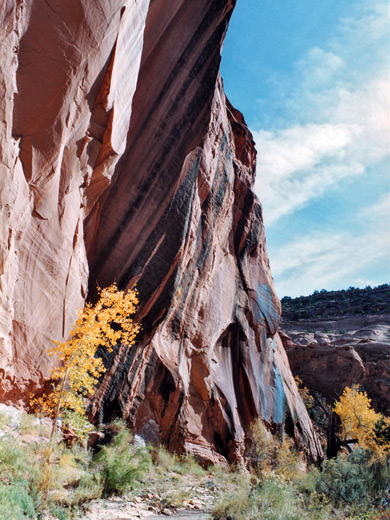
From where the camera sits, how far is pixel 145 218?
13.9 m

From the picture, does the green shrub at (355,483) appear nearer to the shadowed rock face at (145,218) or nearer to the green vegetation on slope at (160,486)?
the green vegetation on slope at (160,486)

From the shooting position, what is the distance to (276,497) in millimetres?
8312

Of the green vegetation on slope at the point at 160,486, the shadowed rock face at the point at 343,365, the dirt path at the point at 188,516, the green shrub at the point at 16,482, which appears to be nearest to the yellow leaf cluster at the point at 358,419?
the shadowed rock face at the point at 343,365

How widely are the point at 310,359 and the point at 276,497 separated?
27449 mm

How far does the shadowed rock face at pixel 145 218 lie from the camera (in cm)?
803

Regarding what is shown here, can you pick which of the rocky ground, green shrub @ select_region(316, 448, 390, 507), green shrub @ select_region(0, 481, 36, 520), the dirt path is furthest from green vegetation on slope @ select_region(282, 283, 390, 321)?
green shrub @ select_region(0, 481, 36, 520)

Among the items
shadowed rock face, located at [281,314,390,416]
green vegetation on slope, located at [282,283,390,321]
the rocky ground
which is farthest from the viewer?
green vegetation on slope, located at [282,283,390,321]

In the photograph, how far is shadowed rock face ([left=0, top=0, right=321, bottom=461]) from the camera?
8.03m

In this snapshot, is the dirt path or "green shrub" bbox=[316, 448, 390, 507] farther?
"green shrub" bbox=[316, 448, 390, 507]

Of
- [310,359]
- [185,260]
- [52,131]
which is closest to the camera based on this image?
[52,131]

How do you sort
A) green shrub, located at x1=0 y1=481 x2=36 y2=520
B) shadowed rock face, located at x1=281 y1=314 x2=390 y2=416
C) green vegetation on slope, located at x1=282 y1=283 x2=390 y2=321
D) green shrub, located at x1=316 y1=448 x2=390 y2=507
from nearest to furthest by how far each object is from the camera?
green shrub, located at x1=0 y1=481 x2=36 y2=520 < green shrub, located at x1=316 y1=448 x2=390 y2=507 < shadowed rock face, located at x1=281 y1=314 x2=390 y2=416 < green vegetation on slope, located at x1=282 y1=283 x2=390 y2=321

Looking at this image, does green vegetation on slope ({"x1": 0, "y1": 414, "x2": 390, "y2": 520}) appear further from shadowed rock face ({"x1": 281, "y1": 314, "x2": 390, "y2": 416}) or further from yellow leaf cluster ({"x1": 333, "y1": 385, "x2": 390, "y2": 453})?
shadowed rock face ({"x1": 281, "y1": 314, "x2": 390, "y2": 416})

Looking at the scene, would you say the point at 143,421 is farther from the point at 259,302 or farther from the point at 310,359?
the point at 310,359

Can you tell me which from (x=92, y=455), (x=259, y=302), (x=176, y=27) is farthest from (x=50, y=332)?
(x=259, y=302)
